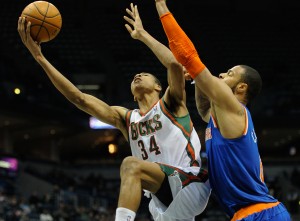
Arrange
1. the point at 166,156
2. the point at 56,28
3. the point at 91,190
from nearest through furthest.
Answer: the point at 166,156 < the point at 56,28 < the point at 91,190

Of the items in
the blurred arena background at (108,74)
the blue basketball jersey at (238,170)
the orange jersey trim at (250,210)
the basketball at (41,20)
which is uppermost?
the blurred arena background at (108,74)

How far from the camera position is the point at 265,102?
88.2 ft

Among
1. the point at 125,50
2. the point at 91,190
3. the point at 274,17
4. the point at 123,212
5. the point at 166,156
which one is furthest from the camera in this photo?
the point at 274,17

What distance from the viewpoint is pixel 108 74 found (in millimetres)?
27703

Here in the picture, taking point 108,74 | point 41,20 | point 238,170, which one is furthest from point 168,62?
point 108,74

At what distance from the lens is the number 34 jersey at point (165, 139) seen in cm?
493

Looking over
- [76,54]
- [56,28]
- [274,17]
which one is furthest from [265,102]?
[56,28]

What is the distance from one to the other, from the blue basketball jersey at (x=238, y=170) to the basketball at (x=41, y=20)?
5.88 ft

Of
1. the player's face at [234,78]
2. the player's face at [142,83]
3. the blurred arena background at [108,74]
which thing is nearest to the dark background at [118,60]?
the blurred arena background at [108,74]

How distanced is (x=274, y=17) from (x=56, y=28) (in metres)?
26.5

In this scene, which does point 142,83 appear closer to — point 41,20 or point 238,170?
point 41,20

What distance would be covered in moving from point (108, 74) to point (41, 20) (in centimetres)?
2270

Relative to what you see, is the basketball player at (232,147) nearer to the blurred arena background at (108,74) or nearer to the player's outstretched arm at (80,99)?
the player's outstretched arm at (80,99)

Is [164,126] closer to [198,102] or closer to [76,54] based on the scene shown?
[198,102]
